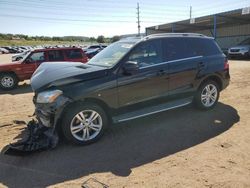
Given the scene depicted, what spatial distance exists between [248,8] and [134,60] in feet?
69.1

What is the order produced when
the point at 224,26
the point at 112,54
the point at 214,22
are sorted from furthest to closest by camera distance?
the point at 224,26 < the point at 214,22 < the point at 112,54

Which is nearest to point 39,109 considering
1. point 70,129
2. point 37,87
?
point 37,87

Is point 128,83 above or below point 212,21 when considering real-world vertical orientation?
below

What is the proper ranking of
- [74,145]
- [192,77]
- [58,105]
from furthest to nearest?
[192,77] < [74,145] < [58,105]

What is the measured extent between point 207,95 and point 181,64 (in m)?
1.19

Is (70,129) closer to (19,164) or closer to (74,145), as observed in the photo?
(74,145)

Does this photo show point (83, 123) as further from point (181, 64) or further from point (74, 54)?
point (74, 54)

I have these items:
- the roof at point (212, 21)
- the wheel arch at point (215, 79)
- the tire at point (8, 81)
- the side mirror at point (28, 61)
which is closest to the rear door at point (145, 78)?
the wheel arch at point (215, 79)

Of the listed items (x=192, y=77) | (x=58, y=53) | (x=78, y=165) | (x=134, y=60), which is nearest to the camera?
(x=78, y=165)

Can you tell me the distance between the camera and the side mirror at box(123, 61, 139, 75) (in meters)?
4.68

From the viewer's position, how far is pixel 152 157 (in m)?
4.09

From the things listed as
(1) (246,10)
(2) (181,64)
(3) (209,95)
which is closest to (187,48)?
(2) (181,64)

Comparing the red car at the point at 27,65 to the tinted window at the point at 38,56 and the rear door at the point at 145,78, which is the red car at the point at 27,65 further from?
the rear door at the point at 145,78

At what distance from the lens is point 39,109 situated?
4520 millimetres
